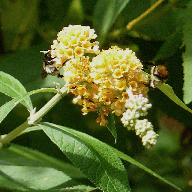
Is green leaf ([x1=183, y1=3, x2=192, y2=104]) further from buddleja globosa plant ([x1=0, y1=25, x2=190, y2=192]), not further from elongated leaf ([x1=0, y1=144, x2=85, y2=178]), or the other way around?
elongated leaf ([x1=0, y1=144, x2=85, y2=178])

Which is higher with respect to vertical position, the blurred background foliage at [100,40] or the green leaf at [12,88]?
the blurred background foliage at [100,40]

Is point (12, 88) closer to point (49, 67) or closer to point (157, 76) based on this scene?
point (49, 67)

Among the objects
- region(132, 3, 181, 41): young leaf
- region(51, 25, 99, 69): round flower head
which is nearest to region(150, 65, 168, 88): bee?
region(51, 25, 99, 69): round flower head

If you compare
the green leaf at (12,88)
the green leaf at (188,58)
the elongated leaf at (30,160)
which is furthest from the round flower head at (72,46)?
the elongated leaf at (30,160)

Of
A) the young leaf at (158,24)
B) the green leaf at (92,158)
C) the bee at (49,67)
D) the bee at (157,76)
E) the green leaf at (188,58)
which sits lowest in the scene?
the green leaf at (92,158)

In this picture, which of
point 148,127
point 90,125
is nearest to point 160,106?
point 90,125

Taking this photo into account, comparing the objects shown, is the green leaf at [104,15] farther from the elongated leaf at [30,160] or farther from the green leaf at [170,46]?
the elongated leaf at [30,160]
